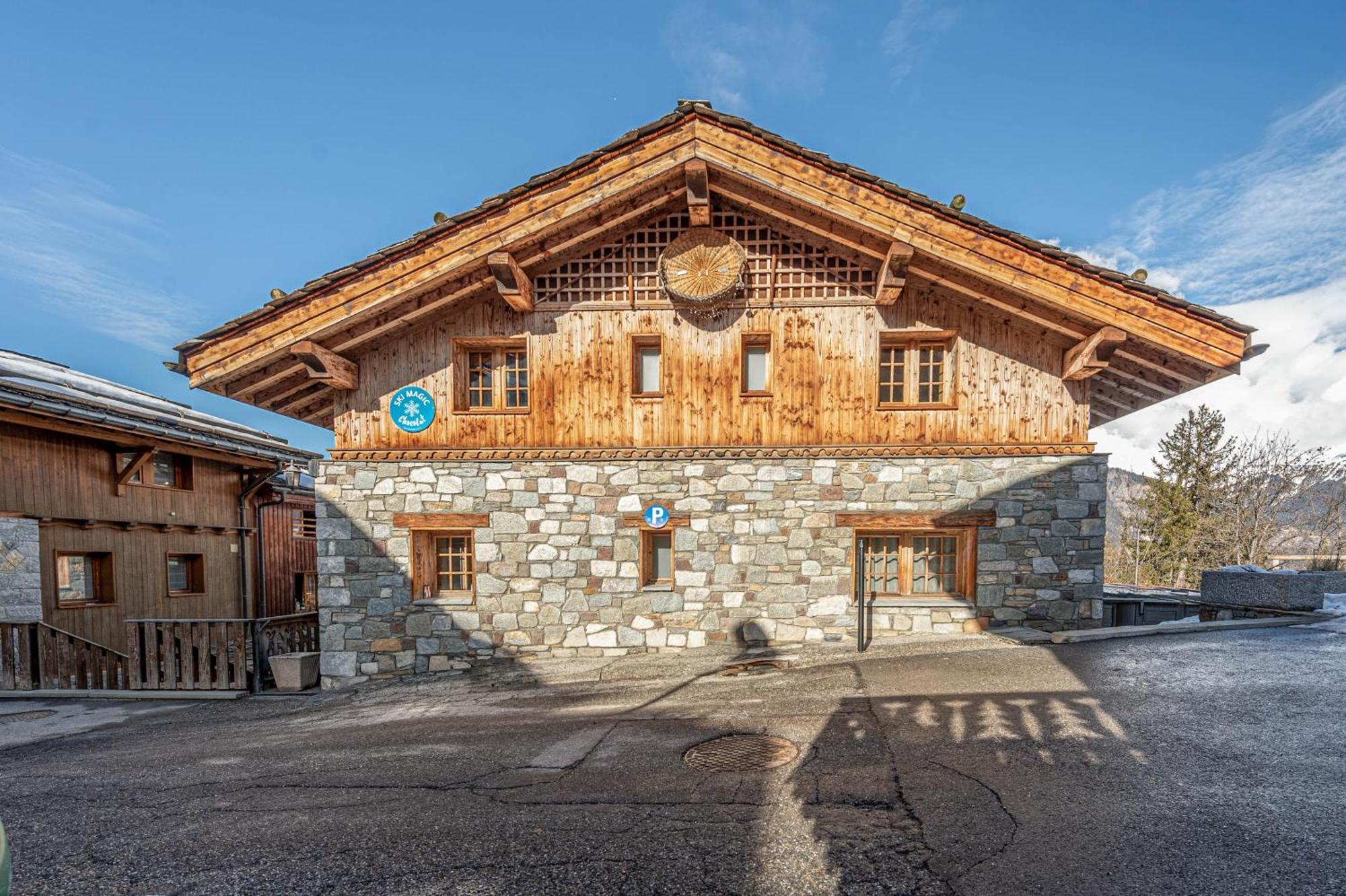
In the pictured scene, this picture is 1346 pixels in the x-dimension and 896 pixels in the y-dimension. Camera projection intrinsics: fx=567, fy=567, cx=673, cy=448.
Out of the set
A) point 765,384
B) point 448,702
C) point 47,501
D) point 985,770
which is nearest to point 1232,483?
point 765,384

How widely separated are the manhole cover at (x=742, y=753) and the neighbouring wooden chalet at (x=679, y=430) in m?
3.32

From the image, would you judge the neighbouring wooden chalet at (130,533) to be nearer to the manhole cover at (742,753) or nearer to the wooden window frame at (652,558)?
the wooden window frame at (652,558)

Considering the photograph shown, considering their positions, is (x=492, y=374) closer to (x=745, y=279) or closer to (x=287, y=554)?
(x=745, y=279)

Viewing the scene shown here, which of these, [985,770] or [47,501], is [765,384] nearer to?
[985,770]

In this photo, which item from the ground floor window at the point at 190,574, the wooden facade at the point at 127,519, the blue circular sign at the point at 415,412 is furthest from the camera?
the ground floor window at the point at 190,574

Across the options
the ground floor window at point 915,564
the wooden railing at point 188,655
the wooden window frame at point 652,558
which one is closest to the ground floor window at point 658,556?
the wooden window frame at point 652,558

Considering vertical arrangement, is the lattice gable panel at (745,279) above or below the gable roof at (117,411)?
above

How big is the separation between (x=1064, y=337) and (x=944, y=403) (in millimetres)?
1893

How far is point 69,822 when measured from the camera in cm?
421

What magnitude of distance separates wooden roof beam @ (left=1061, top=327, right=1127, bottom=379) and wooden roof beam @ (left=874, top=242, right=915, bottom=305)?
8.20 ft

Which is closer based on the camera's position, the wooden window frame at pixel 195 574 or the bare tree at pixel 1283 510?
the wooden window frame at pixel 195 574

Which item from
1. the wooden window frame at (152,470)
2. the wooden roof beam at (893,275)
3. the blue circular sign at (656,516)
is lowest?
the blue circular sign at (656,516)

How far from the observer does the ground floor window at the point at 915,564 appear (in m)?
8.59

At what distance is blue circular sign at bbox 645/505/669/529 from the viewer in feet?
27.6
